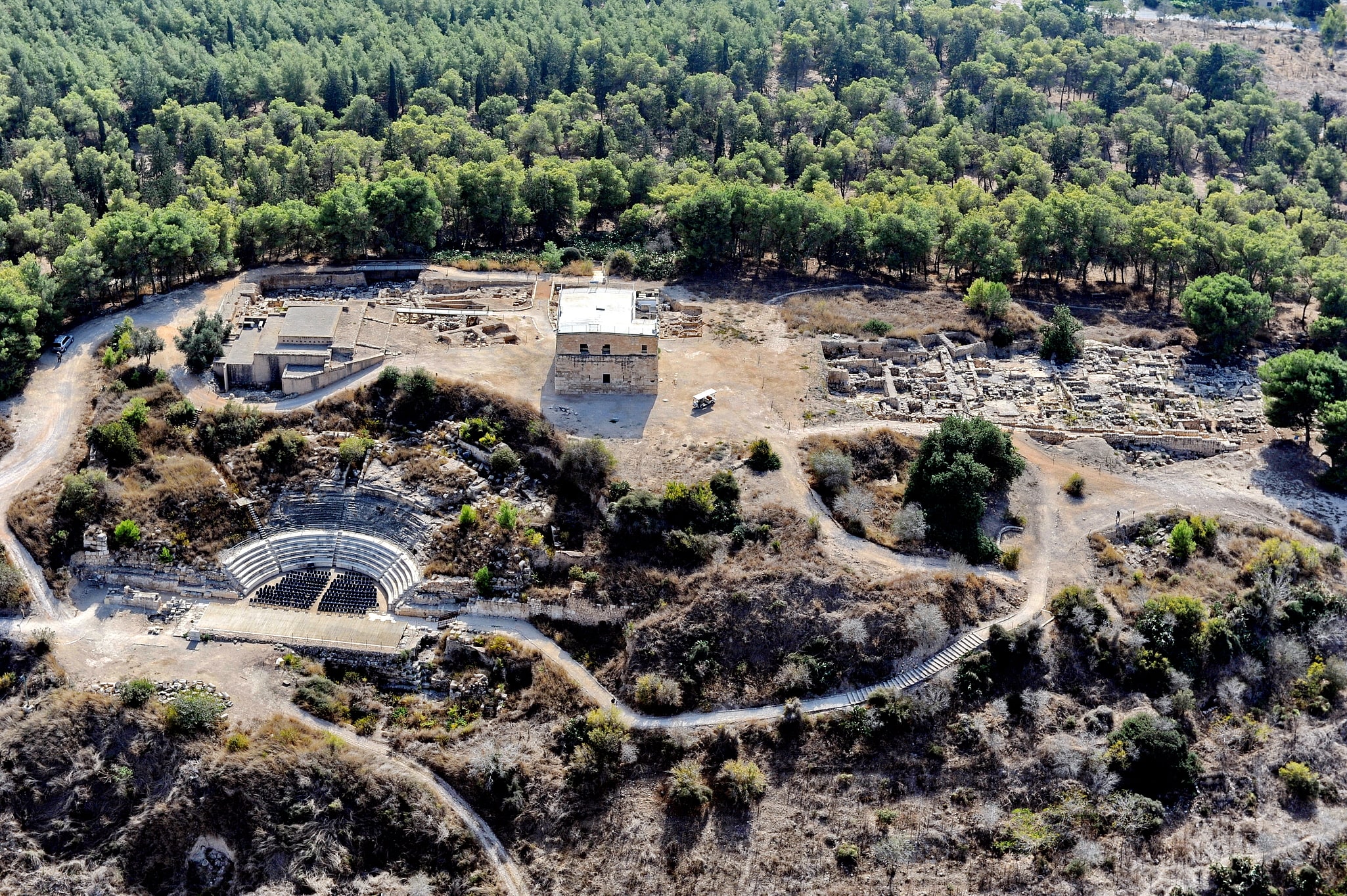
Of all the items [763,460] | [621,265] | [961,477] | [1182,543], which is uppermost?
[621,265]

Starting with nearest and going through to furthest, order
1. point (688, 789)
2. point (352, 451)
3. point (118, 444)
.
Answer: point (688, 789), point (118, 444), point (352, 451)

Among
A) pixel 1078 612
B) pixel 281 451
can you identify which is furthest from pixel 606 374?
pixel 1078 612

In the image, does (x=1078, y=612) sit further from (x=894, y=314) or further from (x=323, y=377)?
(x=323, y=377)

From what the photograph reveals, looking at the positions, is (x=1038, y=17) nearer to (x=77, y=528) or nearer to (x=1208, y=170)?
(x=1208, y=170)

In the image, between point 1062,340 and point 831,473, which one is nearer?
point 831,473

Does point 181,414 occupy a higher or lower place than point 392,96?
lower

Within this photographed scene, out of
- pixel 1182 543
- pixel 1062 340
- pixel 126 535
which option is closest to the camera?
pixel 126 535

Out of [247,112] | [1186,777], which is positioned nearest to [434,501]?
[1186,777]

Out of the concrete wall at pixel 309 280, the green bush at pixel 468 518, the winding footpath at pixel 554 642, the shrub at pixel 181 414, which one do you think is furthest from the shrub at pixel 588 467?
the concrete wall at pixel 309 280
